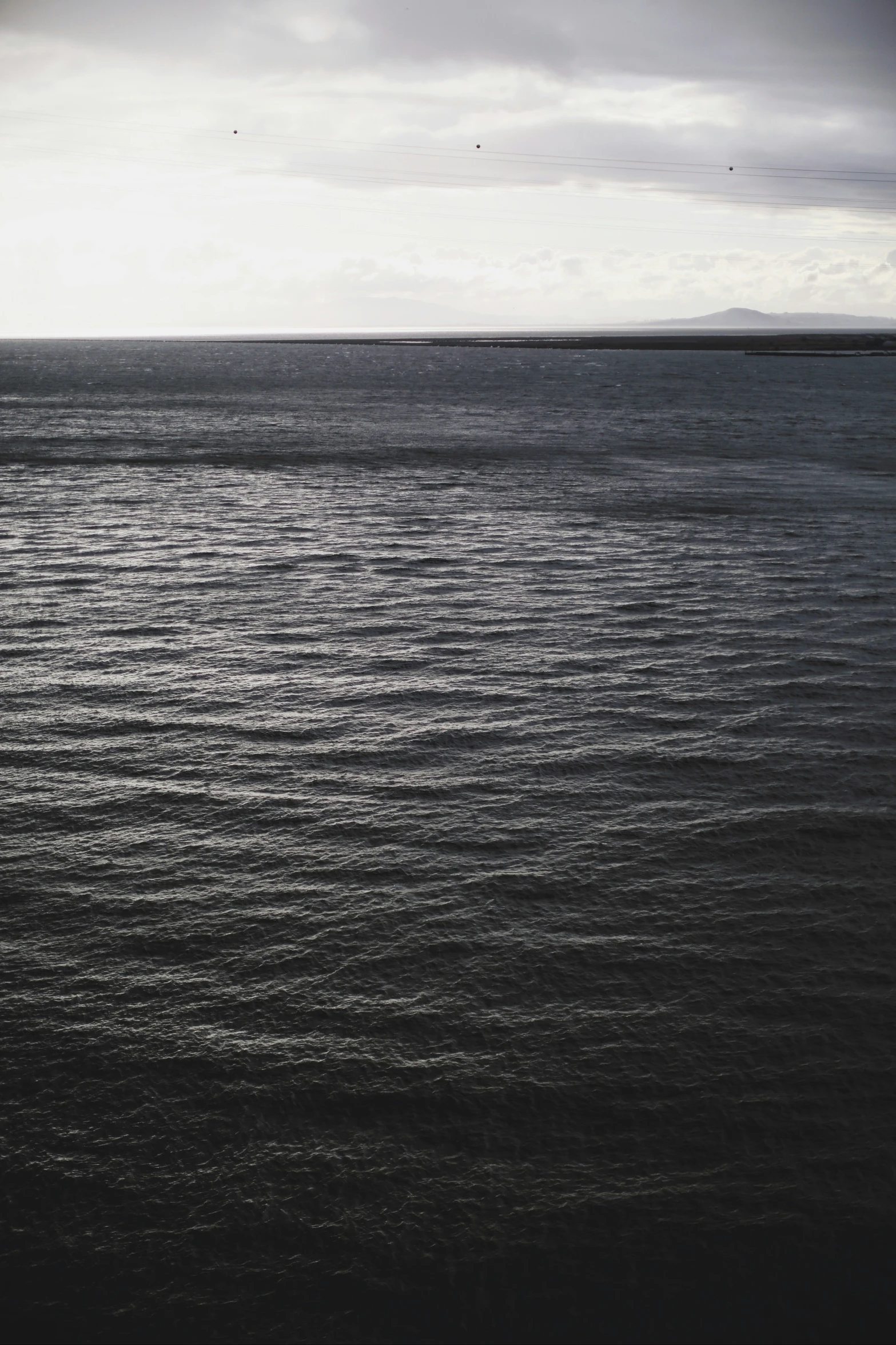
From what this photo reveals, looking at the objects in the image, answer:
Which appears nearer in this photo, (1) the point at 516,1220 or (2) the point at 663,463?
(1) the point at 516,1220

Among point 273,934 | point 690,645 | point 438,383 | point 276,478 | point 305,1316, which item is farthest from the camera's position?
point 438,383

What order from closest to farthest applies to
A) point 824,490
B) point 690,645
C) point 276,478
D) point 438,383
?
point 690,645 → point 824,490 → point 276,478 → point 438,383

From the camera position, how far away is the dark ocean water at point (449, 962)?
12.5 metres

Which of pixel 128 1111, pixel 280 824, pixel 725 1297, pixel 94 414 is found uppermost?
pixel 94 414

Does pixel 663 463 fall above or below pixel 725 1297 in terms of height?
above

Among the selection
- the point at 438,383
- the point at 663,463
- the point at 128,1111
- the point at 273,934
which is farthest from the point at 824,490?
the point at 438,383

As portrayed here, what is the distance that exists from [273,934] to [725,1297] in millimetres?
9213

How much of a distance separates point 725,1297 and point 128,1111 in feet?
27.0

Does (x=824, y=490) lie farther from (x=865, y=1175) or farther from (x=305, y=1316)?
(x=305, y=1316)

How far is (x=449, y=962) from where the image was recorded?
1759cm

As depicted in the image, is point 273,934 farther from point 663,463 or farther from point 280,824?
point 663,463

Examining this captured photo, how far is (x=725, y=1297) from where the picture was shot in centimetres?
1225

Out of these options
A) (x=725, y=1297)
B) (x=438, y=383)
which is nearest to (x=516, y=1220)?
(x=725, y=1297)

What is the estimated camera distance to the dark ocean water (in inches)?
494
